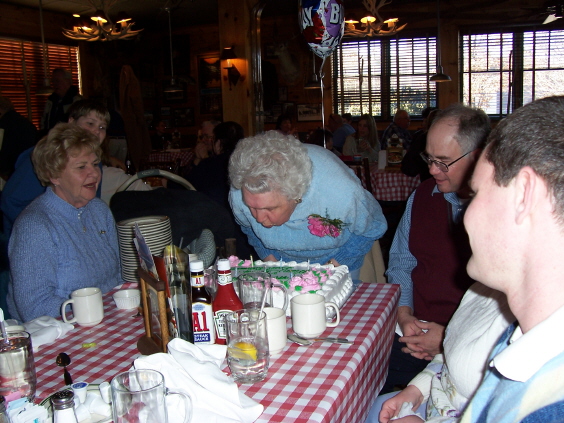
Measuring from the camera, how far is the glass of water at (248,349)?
4.42 ft

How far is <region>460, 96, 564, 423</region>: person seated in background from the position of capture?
80 centimetres

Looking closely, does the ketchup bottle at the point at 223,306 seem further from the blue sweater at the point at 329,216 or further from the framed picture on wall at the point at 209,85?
the framed picture on wall at the point at 209,85

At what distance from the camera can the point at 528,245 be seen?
33.5 inches

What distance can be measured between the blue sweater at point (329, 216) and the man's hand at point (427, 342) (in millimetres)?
515

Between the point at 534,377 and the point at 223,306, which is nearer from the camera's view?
the point at 534,377

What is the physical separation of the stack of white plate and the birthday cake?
346mm

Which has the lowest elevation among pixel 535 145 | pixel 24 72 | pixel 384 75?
pixel 535 145

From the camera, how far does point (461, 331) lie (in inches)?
58.4

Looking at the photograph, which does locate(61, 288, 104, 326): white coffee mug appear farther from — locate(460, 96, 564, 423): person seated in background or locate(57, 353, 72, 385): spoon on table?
locate(460, 96, 564, 423): person seated in background

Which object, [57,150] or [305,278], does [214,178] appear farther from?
[305,278]

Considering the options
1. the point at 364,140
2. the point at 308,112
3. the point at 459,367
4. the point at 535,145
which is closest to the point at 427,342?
the point at 459,367

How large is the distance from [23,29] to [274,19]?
16.5 ft

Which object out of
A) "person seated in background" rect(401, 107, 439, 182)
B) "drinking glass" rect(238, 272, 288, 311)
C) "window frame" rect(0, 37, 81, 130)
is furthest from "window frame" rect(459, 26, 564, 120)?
"drinking glass" rect(238, 272, 288, 311)

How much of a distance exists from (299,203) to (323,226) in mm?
156
